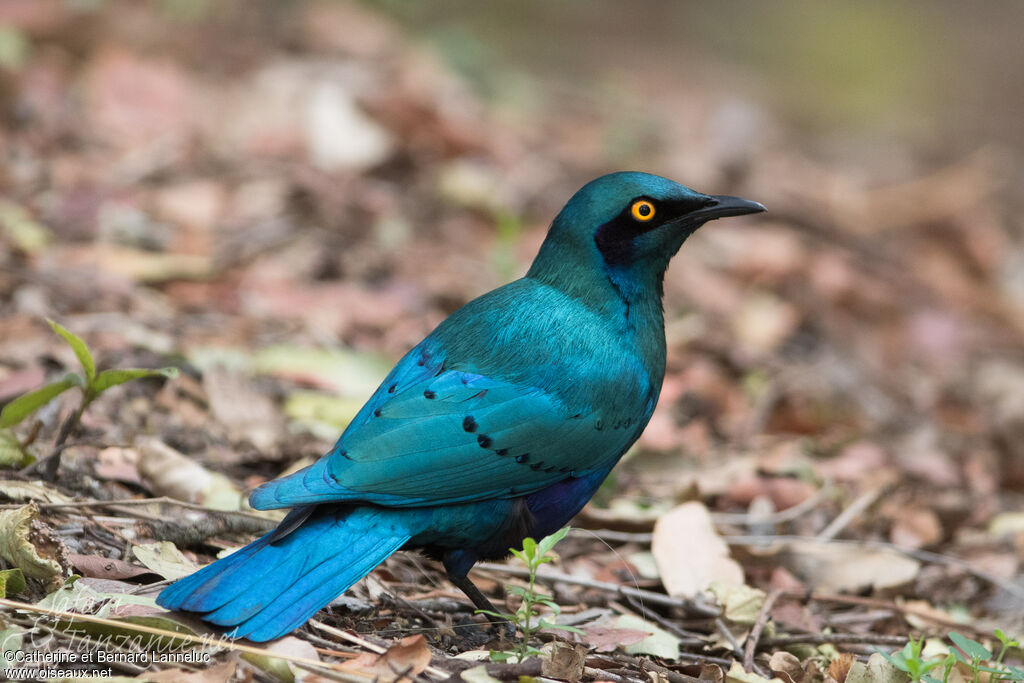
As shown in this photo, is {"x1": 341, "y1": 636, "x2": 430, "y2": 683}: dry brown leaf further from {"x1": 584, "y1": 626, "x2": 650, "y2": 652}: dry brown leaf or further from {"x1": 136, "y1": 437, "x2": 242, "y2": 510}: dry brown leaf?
{"x1": 136, "y1": 437, "x2": 242, "y2": 510}: dry brown leaf

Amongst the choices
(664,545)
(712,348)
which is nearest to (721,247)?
(712,348)

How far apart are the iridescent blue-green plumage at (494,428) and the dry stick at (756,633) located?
2.08ft

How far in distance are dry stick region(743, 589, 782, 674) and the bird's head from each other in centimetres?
108

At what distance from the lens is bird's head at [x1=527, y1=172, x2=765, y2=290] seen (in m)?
3.52

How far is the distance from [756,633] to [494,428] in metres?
1.00

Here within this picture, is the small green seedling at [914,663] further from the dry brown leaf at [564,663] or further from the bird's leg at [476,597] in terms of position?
the bird's leg at [476,597]

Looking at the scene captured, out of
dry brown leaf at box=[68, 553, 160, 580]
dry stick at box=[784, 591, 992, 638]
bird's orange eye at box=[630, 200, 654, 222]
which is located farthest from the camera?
dry stick at box=[784, 591, 992, 638]

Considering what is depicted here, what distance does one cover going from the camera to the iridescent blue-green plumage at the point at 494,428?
8.98ft

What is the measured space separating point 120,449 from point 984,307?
638 cm

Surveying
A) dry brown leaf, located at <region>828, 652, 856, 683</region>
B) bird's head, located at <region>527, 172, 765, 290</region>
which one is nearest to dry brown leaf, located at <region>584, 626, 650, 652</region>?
dry brown leaf, located at <region>828, 652, 856, 683</region>

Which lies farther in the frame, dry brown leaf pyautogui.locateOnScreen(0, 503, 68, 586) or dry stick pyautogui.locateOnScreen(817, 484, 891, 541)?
dry stick pyautogui.locateOnScreen(817, 484, 891, 541)

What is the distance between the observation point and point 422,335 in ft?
17.9

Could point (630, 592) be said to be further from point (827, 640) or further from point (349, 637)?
point (349, 637)

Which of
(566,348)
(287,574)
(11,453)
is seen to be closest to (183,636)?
(287,574)
